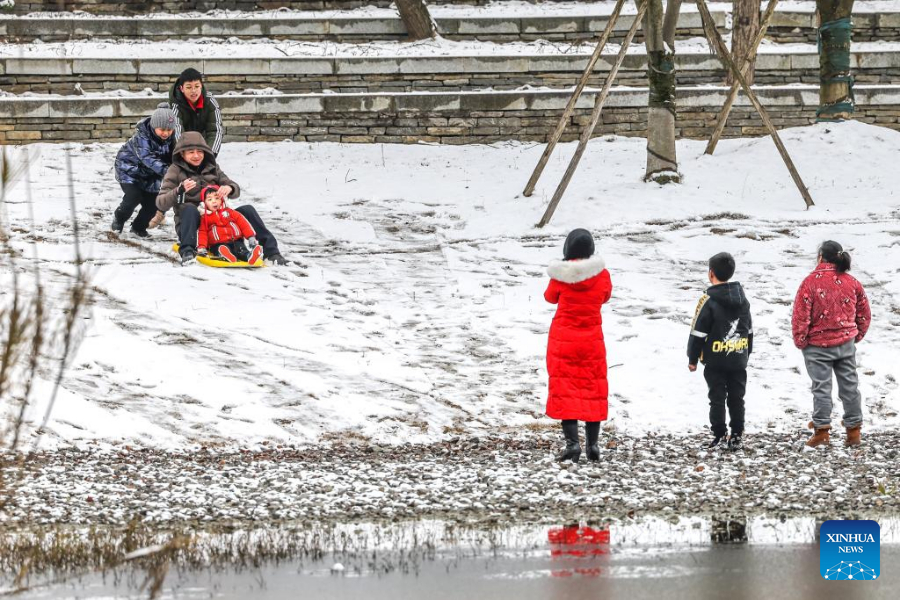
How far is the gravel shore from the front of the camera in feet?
21.6

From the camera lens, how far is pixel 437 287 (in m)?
12.1

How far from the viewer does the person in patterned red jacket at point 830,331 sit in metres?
8.16

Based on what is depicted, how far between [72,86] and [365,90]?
4.10 meters

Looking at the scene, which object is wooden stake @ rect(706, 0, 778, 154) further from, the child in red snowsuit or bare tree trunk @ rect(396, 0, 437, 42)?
the child in red snowsuit

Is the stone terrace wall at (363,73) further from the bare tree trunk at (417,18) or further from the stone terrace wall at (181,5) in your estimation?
the stone terrace wall at (181,5)

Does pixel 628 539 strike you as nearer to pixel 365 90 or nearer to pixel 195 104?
pixel 195 104

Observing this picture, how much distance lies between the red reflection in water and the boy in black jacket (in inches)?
85.2

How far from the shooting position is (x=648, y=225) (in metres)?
13.8

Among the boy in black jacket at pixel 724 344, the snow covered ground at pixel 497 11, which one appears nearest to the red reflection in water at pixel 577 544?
the boy in black jacket at pixel 724 344

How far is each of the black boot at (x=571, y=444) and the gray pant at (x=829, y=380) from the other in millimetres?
1621

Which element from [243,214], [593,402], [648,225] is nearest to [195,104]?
[243,214]

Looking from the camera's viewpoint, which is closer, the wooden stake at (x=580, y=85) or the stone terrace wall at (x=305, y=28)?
the wooden stake at (x=580, y=85)

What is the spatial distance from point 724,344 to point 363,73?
428 inches

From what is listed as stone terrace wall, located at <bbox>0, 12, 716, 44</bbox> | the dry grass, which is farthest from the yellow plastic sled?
stone terrace wall, located at <bbox>0, 12, 716, 44</bbox>
